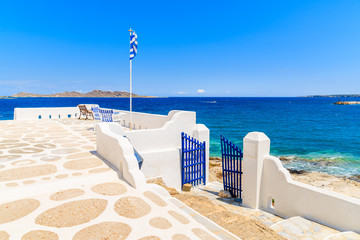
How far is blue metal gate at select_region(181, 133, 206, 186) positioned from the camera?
8375 mm

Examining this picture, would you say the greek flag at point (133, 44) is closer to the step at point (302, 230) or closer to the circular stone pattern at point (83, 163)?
the circular stone pattern at point (83, 163)

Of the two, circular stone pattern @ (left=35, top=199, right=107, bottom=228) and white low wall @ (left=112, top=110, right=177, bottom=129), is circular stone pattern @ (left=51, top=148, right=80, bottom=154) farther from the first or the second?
white low wall @ (left=112, top=110, right=177, bottom=129)

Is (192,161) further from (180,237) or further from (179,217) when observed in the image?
(180,237)

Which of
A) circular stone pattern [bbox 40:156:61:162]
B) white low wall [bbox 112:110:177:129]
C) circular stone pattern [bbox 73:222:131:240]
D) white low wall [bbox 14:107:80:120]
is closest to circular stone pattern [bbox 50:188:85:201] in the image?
circular stone pattern [bbox 73:222:131:240]

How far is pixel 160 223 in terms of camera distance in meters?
3.11

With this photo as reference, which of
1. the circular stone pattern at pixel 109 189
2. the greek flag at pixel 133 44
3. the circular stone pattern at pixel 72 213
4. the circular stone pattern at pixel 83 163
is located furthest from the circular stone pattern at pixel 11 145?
the greek flag at pixel 133 44

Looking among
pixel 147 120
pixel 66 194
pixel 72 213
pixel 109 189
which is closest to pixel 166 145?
pixel 147 120

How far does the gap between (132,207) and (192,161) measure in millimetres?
5253

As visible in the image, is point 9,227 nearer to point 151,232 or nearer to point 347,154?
point 151,232

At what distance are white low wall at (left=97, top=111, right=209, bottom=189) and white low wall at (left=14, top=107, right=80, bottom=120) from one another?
40.0ft

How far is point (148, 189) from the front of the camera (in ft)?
13.6

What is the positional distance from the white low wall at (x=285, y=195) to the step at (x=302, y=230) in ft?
0.70

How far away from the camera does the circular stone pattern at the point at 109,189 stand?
3.96m

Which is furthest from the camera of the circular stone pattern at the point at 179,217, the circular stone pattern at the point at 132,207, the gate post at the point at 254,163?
the gate post at the point at 254,163
